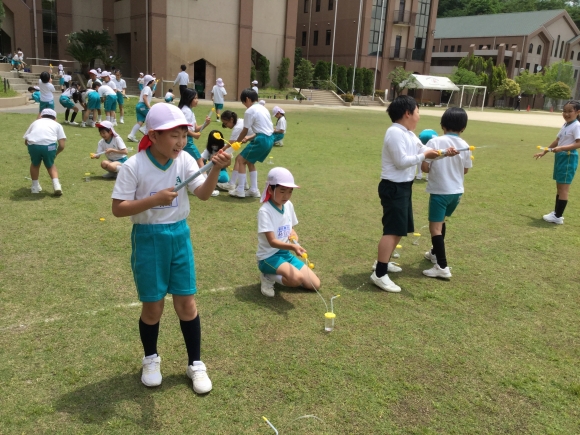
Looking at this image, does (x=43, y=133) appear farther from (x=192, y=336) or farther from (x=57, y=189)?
(x=192, y=336)

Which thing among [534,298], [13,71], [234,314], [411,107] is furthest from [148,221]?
[13,71]

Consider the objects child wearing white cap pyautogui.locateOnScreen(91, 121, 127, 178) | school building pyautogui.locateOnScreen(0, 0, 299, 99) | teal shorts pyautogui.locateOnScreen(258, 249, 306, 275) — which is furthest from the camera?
school building pyautogui.locateOnScreen(0, 0, 299, 99)

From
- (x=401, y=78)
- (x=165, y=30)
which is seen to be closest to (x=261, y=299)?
(x=165, y=30)

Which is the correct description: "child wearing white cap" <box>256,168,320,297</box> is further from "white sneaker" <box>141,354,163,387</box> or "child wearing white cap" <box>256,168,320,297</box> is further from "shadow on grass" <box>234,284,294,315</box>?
"white sneaker" <box>141,354,163,387</box>

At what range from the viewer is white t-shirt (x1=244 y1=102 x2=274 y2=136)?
8.10m

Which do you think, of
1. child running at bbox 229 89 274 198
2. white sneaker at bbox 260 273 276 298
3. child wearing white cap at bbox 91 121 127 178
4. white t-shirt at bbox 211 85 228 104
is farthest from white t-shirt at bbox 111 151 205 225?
white t-shirt at bbox 211 85 228 104

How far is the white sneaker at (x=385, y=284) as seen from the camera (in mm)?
5000

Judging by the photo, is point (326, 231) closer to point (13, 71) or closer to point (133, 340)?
point (133, 340)

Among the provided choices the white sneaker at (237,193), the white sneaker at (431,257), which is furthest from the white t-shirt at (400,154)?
the white sneaker at (237,193)

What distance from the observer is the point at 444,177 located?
17.6 ft

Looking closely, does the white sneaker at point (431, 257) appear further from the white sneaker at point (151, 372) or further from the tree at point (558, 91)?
the tree at point (558, 91)

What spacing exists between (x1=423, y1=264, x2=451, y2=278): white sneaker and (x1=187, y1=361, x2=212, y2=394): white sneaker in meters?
3.14

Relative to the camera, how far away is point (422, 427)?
9.97ft

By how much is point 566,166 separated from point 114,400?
24.9 ft
